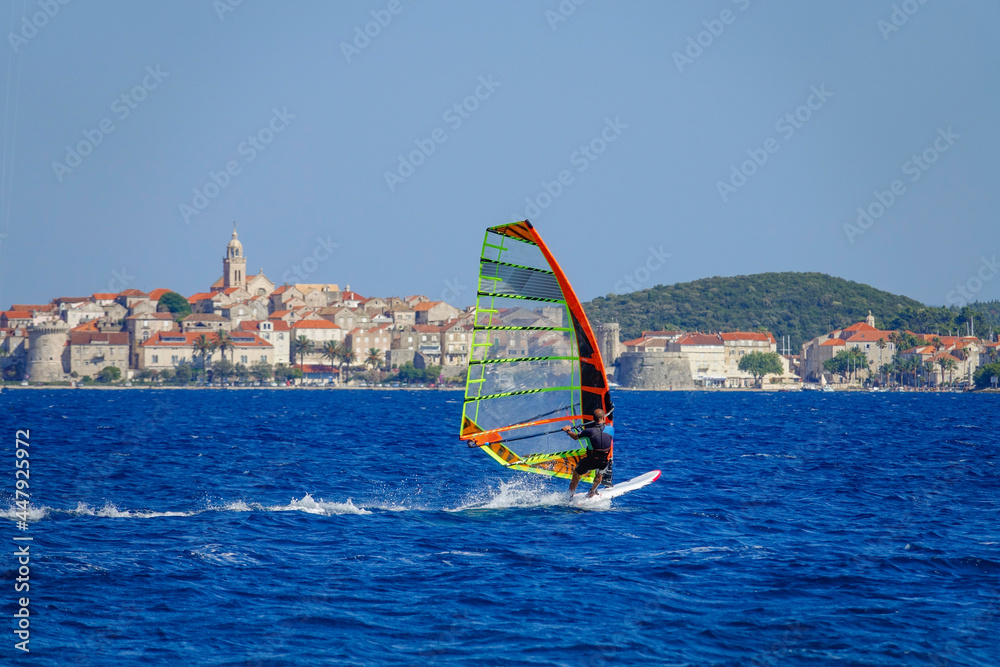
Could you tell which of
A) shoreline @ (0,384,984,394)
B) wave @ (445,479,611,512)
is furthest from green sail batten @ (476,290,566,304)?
shoreline @ (0,384,984,394)

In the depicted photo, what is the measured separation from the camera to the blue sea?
948cm

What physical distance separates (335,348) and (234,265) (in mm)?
37737

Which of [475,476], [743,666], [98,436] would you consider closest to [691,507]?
[475,476]

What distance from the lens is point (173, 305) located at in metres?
161

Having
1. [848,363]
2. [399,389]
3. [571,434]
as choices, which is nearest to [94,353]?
[399,389]

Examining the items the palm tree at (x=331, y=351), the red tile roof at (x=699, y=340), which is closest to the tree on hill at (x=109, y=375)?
the palm tree at (x=331, y=351)

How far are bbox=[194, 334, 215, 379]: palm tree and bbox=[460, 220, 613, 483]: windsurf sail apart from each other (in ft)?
406

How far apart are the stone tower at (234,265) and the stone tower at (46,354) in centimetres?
4076

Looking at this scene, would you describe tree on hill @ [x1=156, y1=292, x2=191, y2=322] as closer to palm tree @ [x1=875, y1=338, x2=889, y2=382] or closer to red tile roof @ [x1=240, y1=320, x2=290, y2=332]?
red tile roof @ [x1=240, y1=320, x2=290, y2=332]

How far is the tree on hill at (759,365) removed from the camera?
154 meters

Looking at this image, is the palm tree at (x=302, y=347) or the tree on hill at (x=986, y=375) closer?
the tree on hill at (x=986, y=375)

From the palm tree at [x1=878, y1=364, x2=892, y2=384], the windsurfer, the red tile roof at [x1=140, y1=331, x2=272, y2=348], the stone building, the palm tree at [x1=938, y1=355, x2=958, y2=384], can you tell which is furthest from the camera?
the palm tree at [x1=878, y1=364, x2=892, y2=384]

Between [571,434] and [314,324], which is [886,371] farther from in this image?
[571,434]

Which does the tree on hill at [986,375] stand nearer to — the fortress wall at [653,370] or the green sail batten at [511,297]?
the fortress wall at [653,370]
